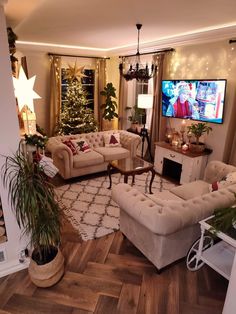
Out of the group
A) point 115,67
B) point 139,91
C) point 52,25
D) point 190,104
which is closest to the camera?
point 52,25

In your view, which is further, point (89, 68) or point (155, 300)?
point (89, 68)

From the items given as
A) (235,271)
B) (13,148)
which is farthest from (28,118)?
(235,271)

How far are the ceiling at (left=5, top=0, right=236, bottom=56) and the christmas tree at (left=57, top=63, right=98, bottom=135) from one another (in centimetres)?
145

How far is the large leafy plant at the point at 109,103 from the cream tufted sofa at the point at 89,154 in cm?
137

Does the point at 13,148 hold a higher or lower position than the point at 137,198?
higher

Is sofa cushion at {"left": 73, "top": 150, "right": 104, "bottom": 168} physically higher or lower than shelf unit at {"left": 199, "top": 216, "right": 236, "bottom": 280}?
higher

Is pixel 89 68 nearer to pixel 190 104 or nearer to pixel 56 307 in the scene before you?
pixel 190 104

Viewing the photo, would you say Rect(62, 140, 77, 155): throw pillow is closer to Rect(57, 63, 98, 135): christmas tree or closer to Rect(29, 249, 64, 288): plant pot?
Rect(57, 63, 98, 135): christmas tree

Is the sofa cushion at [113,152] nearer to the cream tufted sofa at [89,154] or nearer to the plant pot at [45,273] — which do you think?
the cream tufted sofa at [89,154]

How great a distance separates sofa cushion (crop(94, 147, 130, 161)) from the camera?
4.86 meters

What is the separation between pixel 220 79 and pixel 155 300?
11.6 feet

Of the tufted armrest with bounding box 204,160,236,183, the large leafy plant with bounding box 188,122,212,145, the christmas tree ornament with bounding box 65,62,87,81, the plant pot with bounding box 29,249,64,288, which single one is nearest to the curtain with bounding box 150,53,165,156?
the large leafy plant with bounding box 188,122,212,145

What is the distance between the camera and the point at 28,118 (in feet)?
8.40

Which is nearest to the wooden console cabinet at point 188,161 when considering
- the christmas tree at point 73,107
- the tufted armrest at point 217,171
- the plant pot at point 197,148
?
the plant pot at point 197,148
